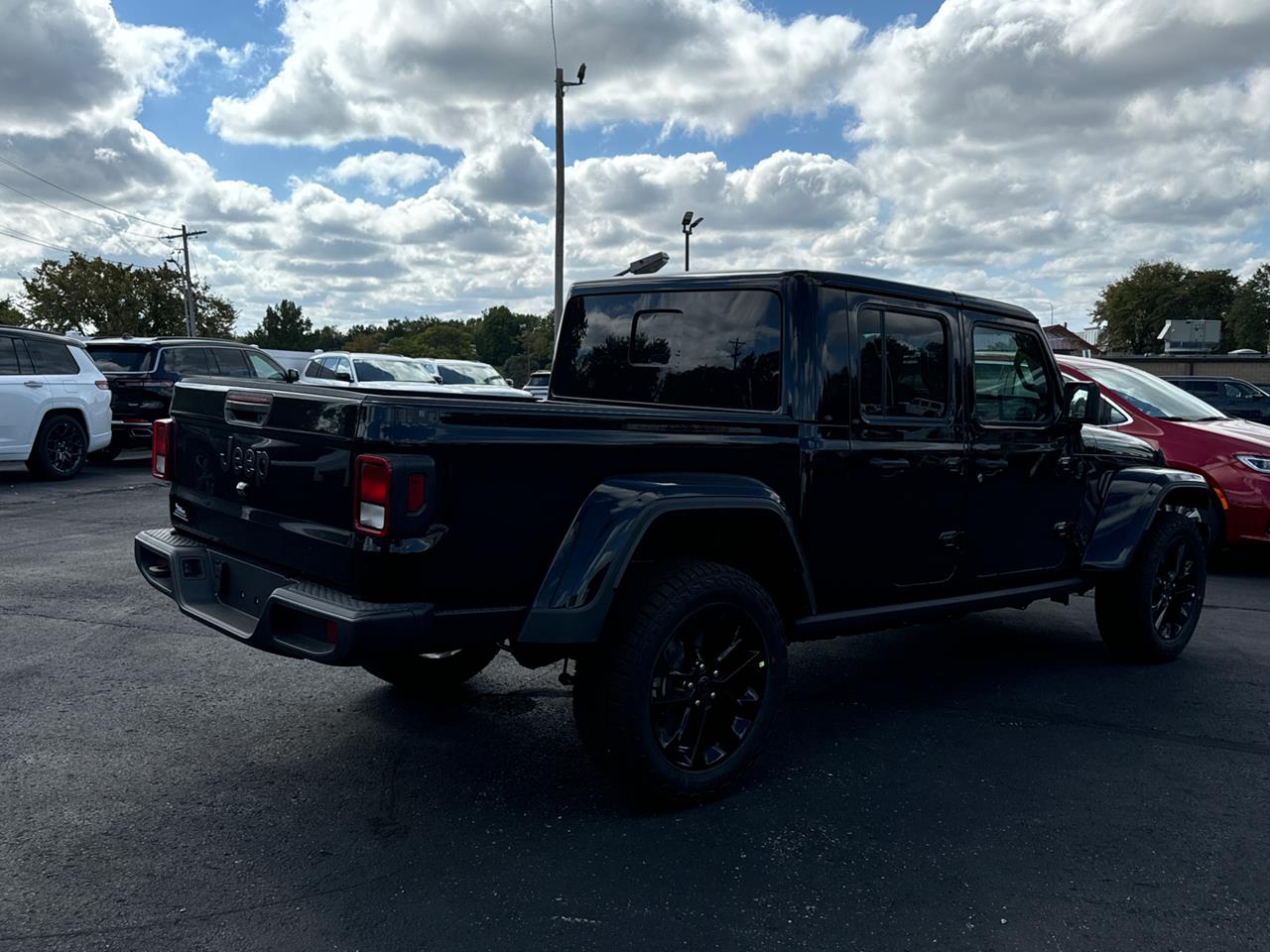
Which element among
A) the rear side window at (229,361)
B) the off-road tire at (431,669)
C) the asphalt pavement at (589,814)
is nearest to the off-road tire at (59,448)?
the rear side window at (229,361)

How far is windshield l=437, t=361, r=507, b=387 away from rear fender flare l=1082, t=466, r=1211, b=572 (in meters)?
15.6

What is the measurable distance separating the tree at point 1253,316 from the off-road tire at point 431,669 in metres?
91.4

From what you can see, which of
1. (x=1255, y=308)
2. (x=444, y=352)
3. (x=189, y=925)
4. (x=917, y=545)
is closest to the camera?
(x=189, y=925)

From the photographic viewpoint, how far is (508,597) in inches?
125

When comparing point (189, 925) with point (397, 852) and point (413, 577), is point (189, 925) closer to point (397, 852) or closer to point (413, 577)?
point (397, 852)

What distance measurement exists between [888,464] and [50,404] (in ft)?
36.3

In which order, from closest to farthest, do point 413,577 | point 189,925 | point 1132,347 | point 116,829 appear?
point 189,925, point 413,577, point 116,829, point 1132,347

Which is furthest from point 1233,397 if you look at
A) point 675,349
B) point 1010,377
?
point 675,349

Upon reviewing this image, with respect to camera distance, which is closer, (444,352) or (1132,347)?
(1132,347)

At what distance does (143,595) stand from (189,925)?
13.9ft

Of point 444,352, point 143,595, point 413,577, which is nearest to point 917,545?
point 413,577

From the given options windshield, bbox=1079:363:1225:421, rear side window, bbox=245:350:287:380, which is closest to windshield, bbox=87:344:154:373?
rear side window, bbox=245:350:287:380

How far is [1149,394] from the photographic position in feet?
28.7

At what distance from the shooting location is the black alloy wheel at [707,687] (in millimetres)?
3436
